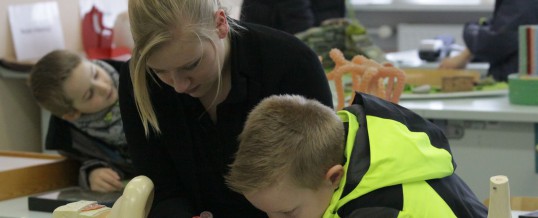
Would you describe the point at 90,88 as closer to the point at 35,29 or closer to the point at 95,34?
the point at 35,29

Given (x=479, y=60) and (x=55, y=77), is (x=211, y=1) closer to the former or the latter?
(x=55, y=77)

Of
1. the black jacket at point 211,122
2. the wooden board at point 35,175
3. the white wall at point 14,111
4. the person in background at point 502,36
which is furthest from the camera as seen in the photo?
the white wall at point 14,111

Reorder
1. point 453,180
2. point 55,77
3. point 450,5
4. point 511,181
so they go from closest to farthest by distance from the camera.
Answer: point 453,180, point 55,77, point 511,181, point 450,5

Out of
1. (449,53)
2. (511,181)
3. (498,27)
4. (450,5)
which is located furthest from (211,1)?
(450,5)

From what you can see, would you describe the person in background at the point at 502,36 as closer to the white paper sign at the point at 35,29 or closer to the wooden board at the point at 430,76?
the wooden board at the point at 430,76

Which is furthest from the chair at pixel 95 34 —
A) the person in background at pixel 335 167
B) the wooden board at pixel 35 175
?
the person in background at pixel 335 167

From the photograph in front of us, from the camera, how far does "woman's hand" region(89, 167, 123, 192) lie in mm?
2121

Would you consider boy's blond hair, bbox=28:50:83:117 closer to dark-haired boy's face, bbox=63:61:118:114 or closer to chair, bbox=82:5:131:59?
dark-haired boy's face, bbox=63:61:118:114

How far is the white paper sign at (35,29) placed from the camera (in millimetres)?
3207

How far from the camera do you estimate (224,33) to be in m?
1.40

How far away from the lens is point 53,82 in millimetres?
2129

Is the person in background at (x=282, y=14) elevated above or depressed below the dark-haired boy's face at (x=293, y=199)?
below

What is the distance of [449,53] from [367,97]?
2317 millimetres

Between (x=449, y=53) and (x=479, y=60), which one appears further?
(x=449, y=53)
